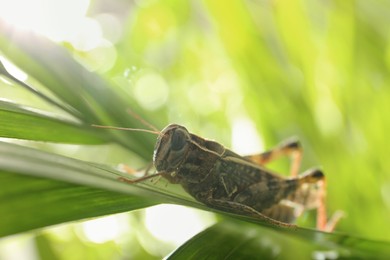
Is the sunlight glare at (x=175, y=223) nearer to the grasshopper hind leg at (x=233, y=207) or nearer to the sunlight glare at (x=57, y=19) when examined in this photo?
the grasshopper hind leg at (x=233, y=207)

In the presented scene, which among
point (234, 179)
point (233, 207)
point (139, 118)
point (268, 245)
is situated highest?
point (139, 118)

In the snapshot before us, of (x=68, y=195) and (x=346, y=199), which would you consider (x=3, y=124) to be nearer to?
(x=68, y=195)

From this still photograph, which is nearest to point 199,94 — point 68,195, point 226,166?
point 226,166

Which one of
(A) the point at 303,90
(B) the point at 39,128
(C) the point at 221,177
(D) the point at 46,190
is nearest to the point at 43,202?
(D) the point at 46,190

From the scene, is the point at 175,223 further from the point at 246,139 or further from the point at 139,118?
the point at 139,118

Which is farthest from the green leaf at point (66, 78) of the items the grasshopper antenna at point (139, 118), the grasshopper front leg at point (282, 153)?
the grasshopper front leg at point (282, 153)

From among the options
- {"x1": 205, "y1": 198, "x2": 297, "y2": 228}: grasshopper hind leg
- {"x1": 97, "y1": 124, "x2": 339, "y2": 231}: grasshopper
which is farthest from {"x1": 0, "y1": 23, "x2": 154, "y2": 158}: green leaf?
{"x1": 205, "y1": 198, "x2": 297, "y2": 228}: grasshopper hind leg
